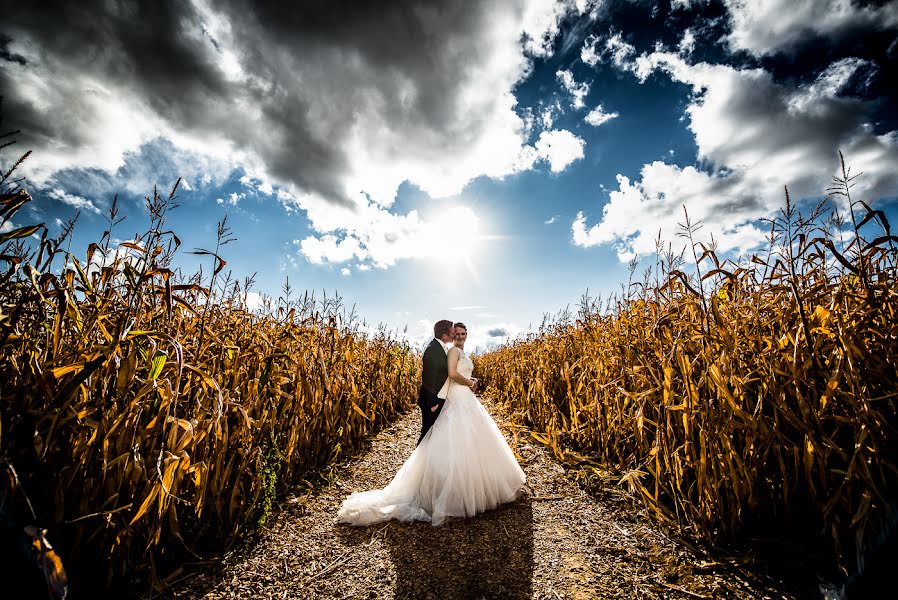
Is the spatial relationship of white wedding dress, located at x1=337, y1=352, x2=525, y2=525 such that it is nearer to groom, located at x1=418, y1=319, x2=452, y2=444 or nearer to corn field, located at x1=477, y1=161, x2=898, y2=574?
groom, located at x1=418, y1=319, x2=452, y2=444

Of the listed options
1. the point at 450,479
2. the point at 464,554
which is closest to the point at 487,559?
the point at 464,554

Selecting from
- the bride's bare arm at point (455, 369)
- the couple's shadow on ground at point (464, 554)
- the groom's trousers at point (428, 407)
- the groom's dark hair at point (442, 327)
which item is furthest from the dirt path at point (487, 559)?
the groom's dark hair at point (442, 327)

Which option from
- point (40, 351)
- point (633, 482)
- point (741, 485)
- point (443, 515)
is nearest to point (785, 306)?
point (741, 485)

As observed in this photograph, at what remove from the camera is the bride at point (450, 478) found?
3170 mm

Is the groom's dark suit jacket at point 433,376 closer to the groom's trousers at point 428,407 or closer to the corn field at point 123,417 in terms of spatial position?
the groom's trousers at point 428,407

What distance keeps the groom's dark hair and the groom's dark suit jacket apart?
0.33 m

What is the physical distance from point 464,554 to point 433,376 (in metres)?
1.88

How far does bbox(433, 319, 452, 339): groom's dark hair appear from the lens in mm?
4523

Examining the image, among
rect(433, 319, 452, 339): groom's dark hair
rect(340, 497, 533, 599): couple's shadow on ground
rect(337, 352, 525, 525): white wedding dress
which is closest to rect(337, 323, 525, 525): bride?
rect(337, 352, 525, 525): white wedding dress

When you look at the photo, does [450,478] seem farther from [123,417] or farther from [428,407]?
[123,417]

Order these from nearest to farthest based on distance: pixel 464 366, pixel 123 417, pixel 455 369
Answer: pixel 123 417 → pixel 455 369 → pixel 464 366

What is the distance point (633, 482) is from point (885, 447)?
1.57 m

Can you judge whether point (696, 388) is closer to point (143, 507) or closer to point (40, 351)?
point (143, 507)

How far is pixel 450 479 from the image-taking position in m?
3.25
